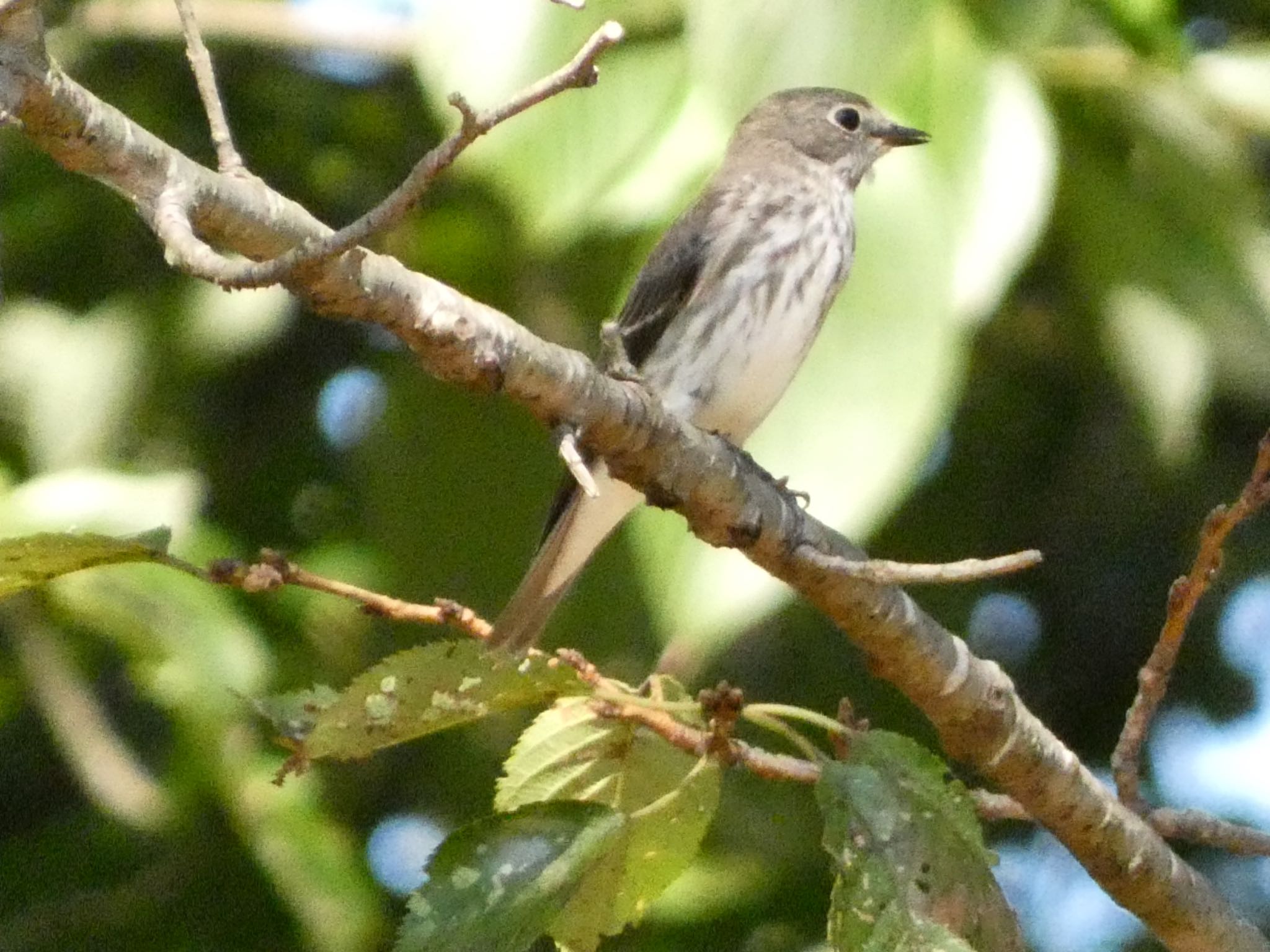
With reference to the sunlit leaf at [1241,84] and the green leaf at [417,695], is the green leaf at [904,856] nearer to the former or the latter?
the green leaf at [417,695]

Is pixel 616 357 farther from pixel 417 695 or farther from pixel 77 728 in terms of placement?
pixel 77 728

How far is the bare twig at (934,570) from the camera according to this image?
159 cm

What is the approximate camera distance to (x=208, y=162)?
151 inches

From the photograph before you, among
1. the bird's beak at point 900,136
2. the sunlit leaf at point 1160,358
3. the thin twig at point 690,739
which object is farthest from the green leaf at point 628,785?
the sunlit leaf at point 1160,358

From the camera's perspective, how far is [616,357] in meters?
1.81

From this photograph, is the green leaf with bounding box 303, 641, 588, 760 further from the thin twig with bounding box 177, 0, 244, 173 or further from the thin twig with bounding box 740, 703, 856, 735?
the thin twig with bounding box 177, 0, 244, 173

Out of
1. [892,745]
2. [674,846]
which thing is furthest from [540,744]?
[892,745]

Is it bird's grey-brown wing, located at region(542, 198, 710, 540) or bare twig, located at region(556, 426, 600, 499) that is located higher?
bare twig, located at region(556, 426, 600, 499)

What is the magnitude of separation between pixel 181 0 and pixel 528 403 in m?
0.44

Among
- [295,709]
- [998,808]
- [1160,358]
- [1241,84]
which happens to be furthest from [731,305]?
[295,709]

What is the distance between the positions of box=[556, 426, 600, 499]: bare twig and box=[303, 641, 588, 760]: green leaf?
0.18 meters

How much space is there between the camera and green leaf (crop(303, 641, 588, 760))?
5.68 feet

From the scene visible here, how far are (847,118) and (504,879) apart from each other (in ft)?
7.78

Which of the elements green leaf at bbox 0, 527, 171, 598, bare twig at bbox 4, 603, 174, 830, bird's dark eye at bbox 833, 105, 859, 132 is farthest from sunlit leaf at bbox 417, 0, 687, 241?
bird's dark eye at bbox 833, 105, 859, 132
